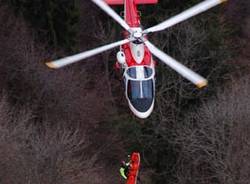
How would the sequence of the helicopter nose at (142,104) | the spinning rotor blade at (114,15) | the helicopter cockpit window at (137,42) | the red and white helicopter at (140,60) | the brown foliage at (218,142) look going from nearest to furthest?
the red and white helicopter at (140,60), the helicopter nose at (142,104), the helicopter cockpit window at (137,42), the spinning rotor blade at (114,15), the brown foliage at (218,142)

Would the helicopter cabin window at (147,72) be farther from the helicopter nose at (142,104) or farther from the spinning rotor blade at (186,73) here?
the spinning rotor blade at (186,73)

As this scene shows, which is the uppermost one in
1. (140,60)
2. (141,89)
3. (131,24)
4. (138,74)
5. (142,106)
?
(131,24)

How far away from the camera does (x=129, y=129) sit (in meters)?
34.0

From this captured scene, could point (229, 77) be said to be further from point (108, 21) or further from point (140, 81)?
point (140, 81)

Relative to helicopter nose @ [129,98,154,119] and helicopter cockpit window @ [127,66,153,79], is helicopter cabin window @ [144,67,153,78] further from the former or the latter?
helicopter nose @ [129,98,154,119]

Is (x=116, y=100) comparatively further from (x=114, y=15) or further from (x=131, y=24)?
(x=114, y=15)

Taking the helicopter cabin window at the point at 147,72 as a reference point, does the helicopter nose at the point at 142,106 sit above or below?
below

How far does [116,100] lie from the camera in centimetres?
3684

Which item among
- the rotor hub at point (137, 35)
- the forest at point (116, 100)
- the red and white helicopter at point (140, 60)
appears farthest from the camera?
the forest at point (116, 100)

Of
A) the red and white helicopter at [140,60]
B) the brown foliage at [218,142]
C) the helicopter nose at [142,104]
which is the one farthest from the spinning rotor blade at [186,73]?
the brown foliage at [218,142]

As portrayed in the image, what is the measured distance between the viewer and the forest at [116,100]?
102ft

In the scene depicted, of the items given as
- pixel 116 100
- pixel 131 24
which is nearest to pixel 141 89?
pixel 131 24

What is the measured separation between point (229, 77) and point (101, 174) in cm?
931

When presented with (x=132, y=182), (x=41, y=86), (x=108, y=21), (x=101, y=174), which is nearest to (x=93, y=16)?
(x=108, y=21)
